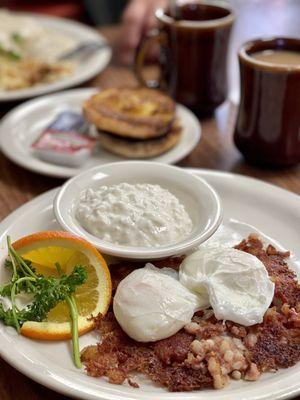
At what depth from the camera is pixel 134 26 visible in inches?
99.2

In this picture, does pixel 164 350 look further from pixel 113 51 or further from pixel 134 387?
pixel 113 51

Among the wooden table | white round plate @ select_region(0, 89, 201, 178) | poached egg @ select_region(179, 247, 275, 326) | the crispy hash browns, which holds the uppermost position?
poached egg @ select_region(179, 247, 275, 326)

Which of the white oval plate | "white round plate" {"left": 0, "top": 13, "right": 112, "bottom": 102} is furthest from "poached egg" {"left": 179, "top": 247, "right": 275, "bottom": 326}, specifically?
"white round plate" {"left": 0, "top": 13, "right": 112, "bottom": 102}

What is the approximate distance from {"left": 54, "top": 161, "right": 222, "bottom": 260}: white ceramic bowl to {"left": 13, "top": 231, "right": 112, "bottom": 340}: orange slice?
6 cm

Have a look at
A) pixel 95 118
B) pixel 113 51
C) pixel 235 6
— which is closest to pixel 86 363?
pixel 95 118

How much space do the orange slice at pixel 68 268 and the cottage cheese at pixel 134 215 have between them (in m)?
0.10

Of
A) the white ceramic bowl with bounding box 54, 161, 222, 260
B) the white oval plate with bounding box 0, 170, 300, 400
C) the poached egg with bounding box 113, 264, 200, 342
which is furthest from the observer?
the white ceramic bowl with bounding box 54, 161, 222, 260

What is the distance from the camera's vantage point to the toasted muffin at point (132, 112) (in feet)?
5.87

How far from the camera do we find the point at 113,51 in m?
2.67

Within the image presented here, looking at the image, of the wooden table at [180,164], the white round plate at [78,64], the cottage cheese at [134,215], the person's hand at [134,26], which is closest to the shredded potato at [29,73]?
the white round plate at [78,64]

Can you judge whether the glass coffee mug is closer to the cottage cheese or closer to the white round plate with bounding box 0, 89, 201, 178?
the white round plate with bounding box 0, 89, 201, 178

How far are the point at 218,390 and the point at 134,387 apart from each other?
15cm

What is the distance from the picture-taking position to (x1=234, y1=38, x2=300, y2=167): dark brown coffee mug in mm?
1684

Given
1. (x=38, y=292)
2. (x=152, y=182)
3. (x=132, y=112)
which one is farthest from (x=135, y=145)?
(x=38, y=292)
